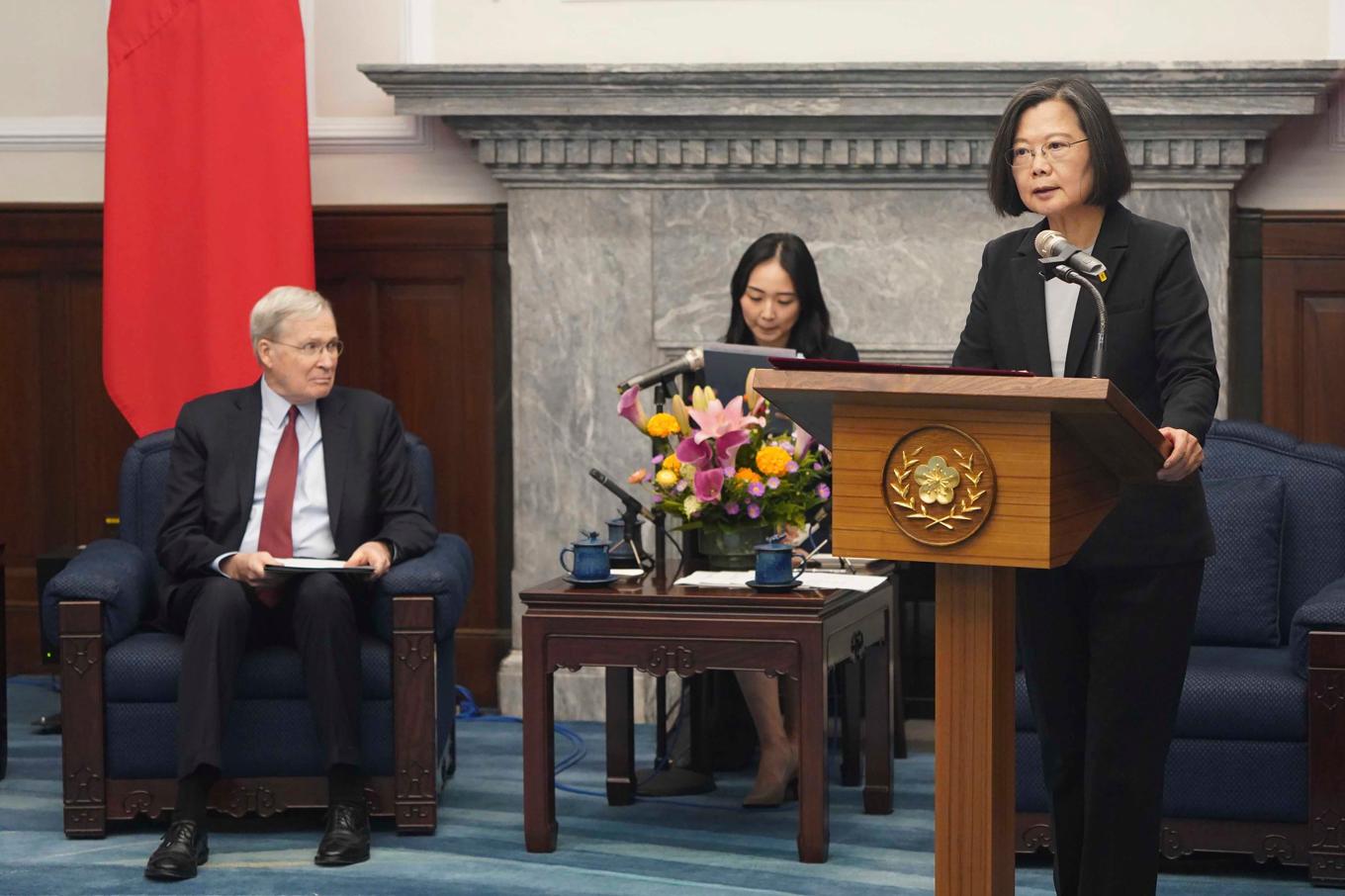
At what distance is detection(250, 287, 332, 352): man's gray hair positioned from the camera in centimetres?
404

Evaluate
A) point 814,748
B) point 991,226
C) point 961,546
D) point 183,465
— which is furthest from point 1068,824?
point 991,226

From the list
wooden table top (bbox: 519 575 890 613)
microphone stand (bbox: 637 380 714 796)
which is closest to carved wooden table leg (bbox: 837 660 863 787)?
microphone stand (bbox: 637 380 714 796)

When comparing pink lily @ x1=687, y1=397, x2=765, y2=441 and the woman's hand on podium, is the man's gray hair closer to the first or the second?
pink lily @ x1=687, y1=397, x2=765, y2=441

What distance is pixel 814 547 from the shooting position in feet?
13.8

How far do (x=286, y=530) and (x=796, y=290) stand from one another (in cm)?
140

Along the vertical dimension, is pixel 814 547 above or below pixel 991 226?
below

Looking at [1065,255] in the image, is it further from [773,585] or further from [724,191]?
[724,191]

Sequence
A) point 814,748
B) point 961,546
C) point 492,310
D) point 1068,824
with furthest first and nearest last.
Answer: point 492,310 < point 814,748 < point 1068,824 < point 961,546

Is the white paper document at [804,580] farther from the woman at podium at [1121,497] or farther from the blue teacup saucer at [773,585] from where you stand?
the woman at podium at [1121,497]

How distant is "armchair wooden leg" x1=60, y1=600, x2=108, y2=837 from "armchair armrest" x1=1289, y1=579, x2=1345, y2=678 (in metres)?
2.52

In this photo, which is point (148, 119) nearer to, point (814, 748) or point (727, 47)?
point (727, 47)

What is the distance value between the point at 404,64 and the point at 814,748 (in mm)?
2527

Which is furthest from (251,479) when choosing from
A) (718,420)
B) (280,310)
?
(718,420)

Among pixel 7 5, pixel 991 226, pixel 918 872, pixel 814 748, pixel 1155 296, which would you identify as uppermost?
pixel 7 5
